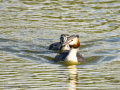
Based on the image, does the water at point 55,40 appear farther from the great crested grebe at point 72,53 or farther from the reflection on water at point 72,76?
the great crested grebe at point 72,53

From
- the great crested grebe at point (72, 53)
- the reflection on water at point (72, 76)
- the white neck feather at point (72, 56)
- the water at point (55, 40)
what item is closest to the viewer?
the reflection on water at point (72, 76)

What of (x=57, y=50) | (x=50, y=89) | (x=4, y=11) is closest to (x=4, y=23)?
(x=4, y=11)

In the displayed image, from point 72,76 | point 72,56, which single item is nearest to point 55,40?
point 72,56

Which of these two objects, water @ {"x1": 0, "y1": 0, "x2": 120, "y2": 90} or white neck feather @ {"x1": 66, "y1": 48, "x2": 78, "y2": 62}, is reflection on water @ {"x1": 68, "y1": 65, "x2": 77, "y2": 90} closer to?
water @ {"x1": 0, "y1": 0, "x2": 120, "y2": 90}

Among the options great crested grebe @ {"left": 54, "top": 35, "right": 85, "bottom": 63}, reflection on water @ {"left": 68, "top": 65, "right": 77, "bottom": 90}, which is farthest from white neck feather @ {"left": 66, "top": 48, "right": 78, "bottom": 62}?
reflection on water @ {"left": 68, "top": 65, "right": 77, "bottom": 90}

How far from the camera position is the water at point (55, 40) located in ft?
34.4

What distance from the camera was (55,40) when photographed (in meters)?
18.7

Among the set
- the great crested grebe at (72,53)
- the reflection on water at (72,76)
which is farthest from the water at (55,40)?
the great crested grebe at (72,53)

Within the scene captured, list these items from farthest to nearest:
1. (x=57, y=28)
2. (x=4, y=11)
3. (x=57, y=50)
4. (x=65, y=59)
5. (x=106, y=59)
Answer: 1. (x=4, y=11)
2. (x=57, y=28)
3. (x=57, y=50)
4. (x=106, y=59)
5. (x=65, y=59)

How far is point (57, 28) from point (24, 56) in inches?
209

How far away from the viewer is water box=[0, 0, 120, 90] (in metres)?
10.5

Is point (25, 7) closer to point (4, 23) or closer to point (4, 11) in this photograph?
point (4, 11)

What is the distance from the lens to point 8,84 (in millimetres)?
9992

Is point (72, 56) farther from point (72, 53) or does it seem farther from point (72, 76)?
point (72, 76)
